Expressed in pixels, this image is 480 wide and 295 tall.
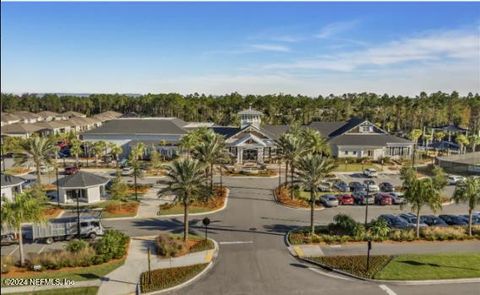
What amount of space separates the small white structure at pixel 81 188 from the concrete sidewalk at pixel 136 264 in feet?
48.6

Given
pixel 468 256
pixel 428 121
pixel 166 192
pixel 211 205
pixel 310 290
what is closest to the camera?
pixel 310 290

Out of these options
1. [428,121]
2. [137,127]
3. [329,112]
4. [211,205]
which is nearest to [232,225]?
[211,205]

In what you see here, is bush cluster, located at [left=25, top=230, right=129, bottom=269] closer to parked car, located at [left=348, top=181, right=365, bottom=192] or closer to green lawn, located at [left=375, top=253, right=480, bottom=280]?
green lawn, located at [left=375, top=253, right=480, bottom=280]

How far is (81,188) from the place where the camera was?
46688 mm

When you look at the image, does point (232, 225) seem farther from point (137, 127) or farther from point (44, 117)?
point (44, 117)

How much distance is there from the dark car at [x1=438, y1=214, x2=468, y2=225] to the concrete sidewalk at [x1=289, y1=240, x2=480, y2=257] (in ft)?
14.9

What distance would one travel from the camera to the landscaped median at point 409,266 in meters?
28.4

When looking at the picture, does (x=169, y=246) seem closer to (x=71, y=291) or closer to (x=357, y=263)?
(x=71, y=291)

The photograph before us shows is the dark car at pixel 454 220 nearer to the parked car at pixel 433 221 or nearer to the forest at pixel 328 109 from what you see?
the parked car at pixel 433 221

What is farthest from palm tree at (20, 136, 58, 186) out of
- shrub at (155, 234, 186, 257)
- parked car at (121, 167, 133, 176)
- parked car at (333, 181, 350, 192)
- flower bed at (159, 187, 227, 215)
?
parked car at (333, 181, 350, 192)

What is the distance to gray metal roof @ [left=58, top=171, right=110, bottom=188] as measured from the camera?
1837 inches

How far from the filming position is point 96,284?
1057 inches

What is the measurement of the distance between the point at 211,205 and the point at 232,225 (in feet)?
22.4

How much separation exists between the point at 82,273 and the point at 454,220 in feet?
112
